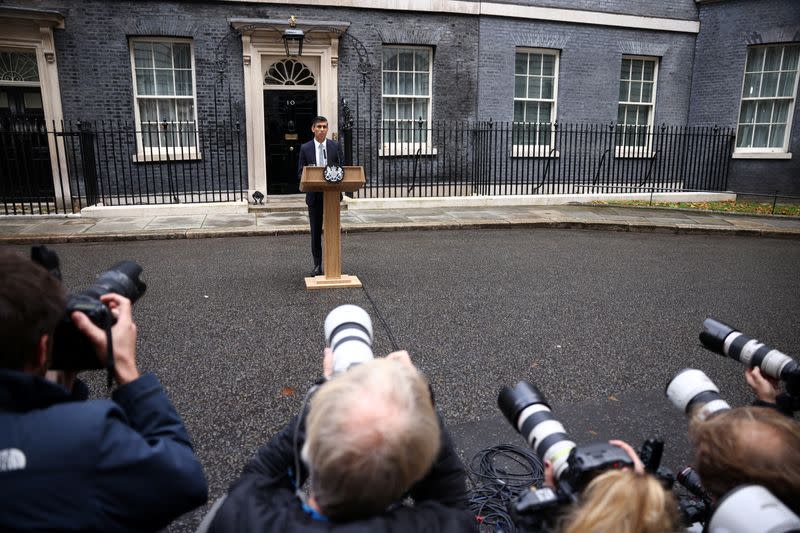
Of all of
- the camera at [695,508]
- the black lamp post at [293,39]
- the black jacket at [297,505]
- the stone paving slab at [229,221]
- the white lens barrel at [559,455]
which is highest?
the black lamp post at [293,39]

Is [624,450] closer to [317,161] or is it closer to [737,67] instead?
[317,161]

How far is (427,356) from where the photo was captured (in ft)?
15.1

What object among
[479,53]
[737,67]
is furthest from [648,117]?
[479,53]

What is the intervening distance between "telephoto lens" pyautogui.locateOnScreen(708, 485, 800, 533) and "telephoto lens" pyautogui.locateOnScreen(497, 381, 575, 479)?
0.35 meters

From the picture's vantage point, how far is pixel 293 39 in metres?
12.8

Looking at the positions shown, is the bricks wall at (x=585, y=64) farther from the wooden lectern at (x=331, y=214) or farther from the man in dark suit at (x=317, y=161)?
the wooden lectern at (x=331, y=214)

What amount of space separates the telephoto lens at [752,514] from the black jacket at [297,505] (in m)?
0.54

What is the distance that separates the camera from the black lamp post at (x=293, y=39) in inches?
491

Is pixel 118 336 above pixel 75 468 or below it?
above

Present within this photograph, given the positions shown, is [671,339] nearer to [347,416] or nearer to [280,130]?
[347,416]

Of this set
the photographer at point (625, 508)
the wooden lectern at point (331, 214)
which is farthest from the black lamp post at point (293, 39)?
the photographer at point (625, 508)

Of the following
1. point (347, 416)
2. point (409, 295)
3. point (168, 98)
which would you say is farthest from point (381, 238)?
point (347, 416)

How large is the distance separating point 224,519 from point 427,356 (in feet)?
10.8

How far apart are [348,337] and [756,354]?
1.44 metres
